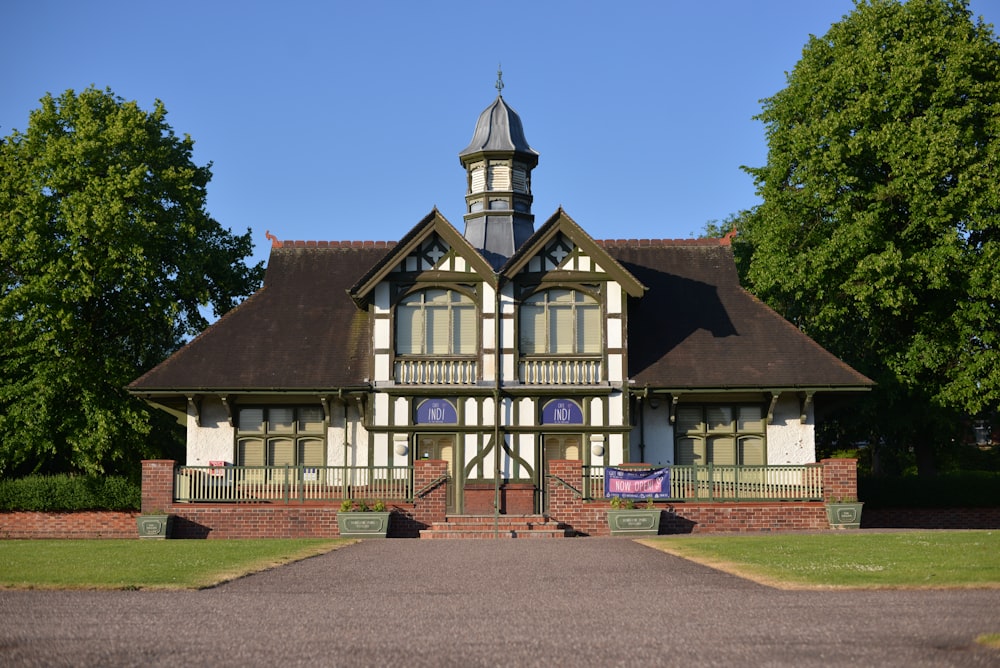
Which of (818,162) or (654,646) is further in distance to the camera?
(818,162)

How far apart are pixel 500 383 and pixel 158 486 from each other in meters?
8.59

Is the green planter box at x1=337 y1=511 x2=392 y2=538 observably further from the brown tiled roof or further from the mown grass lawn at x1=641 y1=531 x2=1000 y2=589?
the mown grass lawn at x1=641 y1=531 x2=1000 y2=589

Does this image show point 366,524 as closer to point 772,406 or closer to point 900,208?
point 772,406

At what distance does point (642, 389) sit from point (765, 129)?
11911 mm

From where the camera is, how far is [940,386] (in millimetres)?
34469

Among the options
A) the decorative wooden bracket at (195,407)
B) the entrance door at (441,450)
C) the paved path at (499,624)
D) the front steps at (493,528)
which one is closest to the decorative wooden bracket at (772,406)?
the front steps at (493,528)

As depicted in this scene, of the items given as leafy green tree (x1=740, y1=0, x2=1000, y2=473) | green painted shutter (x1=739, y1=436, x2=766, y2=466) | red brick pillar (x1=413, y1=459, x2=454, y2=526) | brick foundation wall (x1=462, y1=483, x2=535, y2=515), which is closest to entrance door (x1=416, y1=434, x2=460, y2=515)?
brick foundation wall (x1=462, y1=483, x2=535, y2=515)

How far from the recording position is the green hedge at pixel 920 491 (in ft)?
112

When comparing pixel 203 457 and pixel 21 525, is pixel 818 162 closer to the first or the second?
pixel 203 457

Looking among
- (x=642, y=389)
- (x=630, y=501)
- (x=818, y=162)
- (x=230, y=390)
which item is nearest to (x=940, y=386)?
(x=818, y=162)

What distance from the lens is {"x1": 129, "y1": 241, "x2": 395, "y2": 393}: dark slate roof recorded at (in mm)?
31141

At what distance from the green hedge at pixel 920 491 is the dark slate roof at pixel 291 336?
14.5 meters

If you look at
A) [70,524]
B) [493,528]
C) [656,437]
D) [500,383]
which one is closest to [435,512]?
[493,528]

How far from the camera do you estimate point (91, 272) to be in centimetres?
3447
